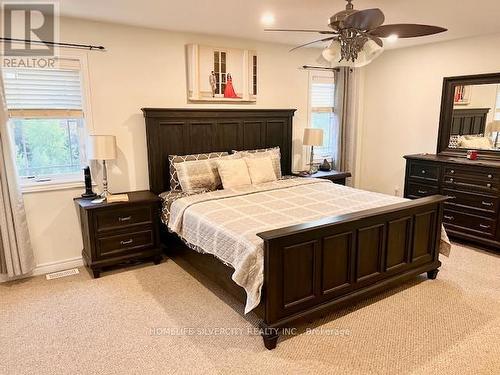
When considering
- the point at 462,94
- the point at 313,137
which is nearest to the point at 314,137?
the point at 313,137

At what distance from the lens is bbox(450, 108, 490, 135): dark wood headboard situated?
4.30m

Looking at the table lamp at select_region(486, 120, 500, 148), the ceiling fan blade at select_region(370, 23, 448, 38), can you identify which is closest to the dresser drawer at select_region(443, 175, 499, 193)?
the table lamp at select_region(486, 120, 500, 148)

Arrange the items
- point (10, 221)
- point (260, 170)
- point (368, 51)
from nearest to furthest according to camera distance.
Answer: point (368, 51), point (10, 221), point (260, 170)

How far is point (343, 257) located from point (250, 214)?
0.80m

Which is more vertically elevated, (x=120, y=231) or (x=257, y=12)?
(x=257, y=12)

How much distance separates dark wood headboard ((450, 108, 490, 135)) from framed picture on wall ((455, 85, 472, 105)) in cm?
10

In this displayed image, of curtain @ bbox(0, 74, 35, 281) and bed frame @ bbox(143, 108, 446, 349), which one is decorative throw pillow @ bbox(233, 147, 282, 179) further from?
curtain @ bbox(0, 74, 35, 281)

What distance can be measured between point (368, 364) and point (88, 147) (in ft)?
10.1

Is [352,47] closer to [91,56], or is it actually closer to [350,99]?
[91,56]

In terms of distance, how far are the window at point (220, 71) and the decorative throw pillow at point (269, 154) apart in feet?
2.53

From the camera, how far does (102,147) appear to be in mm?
3434

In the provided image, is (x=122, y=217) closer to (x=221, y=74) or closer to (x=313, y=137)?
(x=221, y=74)

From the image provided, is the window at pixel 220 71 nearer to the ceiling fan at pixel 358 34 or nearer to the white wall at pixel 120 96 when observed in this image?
the white wall at pixel 120 96

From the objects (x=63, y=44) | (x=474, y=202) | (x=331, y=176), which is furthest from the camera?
(x=331, y=176)
